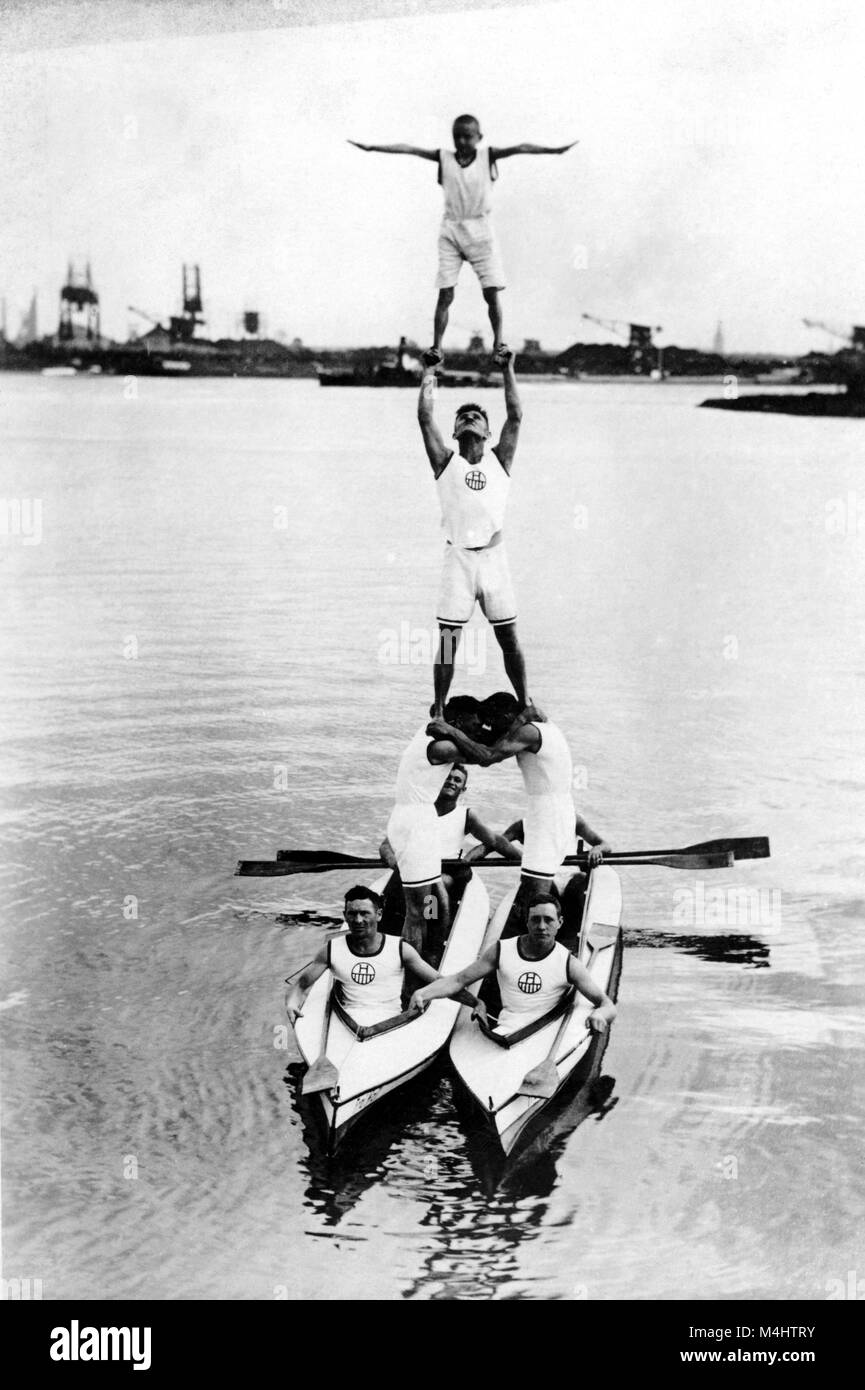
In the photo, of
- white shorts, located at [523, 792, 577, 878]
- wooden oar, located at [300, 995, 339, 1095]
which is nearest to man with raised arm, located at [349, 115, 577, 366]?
white shorts, located at [523, 792, 577, 878]

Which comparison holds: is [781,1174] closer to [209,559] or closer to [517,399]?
[517,399]

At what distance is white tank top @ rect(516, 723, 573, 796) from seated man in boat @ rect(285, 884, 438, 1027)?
85cm

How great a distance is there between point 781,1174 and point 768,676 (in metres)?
2.52

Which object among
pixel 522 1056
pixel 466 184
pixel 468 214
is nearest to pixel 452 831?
pixel 522 1056

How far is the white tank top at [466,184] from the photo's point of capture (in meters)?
7.90

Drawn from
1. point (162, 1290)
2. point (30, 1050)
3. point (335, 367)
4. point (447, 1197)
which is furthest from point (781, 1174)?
point (335, 367)

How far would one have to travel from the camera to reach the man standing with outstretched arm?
748 centimetres

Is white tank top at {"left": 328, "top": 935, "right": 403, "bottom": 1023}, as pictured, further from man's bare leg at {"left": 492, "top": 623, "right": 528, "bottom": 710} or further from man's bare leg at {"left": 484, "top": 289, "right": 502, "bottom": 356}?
man's bare leg at {"left": 484, "top": 289, "right": 502, "bottom": 356}

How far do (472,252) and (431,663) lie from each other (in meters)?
2.60

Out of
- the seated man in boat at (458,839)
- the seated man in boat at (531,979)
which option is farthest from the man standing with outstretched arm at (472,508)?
the seated man in boat at (531,979)

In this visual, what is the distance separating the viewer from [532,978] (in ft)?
24.1

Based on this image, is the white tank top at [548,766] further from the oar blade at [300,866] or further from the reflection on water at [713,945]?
the reflection on water at [713,945]

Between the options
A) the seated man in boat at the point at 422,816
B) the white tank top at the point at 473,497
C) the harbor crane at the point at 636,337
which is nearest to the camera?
the white tank top at the point at 473,497

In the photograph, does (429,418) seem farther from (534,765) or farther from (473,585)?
(534,765)
